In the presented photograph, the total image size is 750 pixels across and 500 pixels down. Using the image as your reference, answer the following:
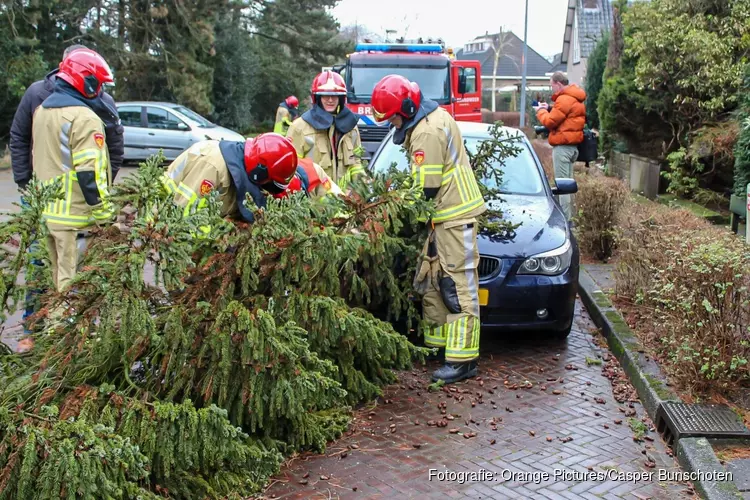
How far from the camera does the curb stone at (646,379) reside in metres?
4.02

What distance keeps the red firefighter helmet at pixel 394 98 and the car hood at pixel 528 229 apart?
50.7 inches

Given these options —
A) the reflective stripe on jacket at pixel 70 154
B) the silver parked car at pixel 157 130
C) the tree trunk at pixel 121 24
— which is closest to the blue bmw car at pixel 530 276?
the reflective stripe on jacket at pixel 70 154

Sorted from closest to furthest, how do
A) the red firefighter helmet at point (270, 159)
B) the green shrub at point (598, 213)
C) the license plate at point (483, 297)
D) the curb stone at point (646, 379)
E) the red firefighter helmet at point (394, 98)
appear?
the curb stone at point (646, 379)
the red firefighter helmet at point (270, 159)
the red firefighter helmet at point (394, 98)
the license plate at point (483, 297)
the green shrub at point (598, 213)

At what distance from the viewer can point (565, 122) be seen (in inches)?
406

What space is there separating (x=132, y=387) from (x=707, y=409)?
329cm

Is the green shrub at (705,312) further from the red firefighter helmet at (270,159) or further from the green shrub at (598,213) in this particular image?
the green shrub at (598,213)

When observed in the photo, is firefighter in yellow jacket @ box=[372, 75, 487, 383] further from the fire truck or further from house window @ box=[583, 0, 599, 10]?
house window @ box=[583, 0, 599, 10]

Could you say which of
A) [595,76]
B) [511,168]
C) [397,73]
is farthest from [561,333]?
[595,76]

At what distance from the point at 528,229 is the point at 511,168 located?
118 centimetres

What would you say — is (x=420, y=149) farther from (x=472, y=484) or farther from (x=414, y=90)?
(x=472, y=484)

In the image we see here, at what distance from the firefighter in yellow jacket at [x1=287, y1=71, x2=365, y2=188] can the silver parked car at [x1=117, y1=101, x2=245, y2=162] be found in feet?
40.4

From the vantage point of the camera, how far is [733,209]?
9.65 metres

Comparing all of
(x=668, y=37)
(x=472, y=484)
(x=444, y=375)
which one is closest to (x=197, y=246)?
(x=472, y=484)

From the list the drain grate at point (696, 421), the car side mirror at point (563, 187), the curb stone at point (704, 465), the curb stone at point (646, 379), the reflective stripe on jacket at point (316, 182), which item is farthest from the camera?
the car side mirror at point (563, 187)
